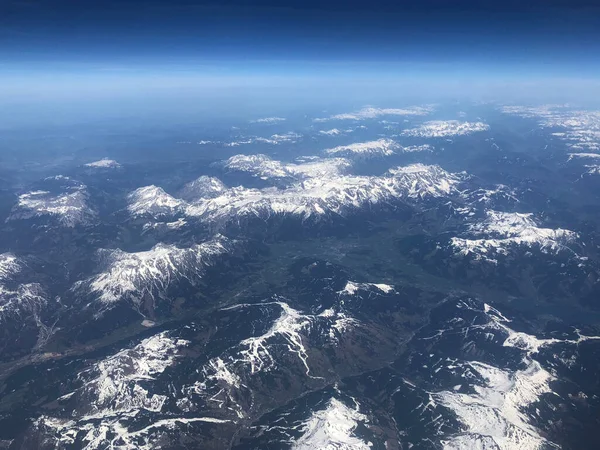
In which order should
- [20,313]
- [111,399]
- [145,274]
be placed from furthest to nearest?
[145,274] → [20,313] → [111,399]

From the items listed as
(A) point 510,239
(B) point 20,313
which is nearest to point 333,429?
(B) point 20,313

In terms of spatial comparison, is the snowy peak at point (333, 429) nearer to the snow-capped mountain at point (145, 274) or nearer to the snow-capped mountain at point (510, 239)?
the snow-capped mountain at point (145, 274)

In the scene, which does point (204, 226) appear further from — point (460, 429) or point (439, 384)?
point (460, 429)

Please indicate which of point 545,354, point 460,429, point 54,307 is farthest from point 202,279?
point 545,354

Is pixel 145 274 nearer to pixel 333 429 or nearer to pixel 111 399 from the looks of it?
pixel 111 399

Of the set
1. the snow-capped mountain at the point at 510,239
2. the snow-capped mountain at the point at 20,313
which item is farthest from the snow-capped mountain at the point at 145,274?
the snow-capped mountain at the point at 510,239

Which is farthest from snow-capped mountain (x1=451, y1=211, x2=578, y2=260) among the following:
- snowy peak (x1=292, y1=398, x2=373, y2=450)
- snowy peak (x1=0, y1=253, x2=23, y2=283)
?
snowy peak (x1=0, y1=253, x2=23, y2=283)

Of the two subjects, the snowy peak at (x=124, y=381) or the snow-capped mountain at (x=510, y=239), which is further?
the snow-capped mountain at (x=510, y=239)

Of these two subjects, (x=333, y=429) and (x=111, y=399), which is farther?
(x=111, y=399)

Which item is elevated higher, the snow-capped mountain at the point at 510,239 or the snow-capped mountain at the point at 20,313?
the snow-capped mountain at the point at 510,239

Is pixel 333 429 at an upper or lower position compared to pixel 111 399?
upper

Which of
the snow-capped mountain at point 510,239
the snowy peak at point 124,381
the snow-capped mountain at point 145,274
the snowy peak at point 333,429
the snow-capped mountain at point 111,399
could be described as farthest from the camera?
the snow-capped mountain at point 510,239

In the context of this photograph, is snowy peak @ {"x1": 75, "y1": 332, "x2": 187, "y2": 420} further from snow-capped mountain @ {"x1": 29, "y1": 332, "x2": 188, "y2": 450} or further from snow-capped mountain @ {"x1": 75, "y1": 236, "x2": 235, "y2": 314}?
snow-capped mountain @ {"x1": 75, "y1": 236, "x2": 235, "y2": 314}
